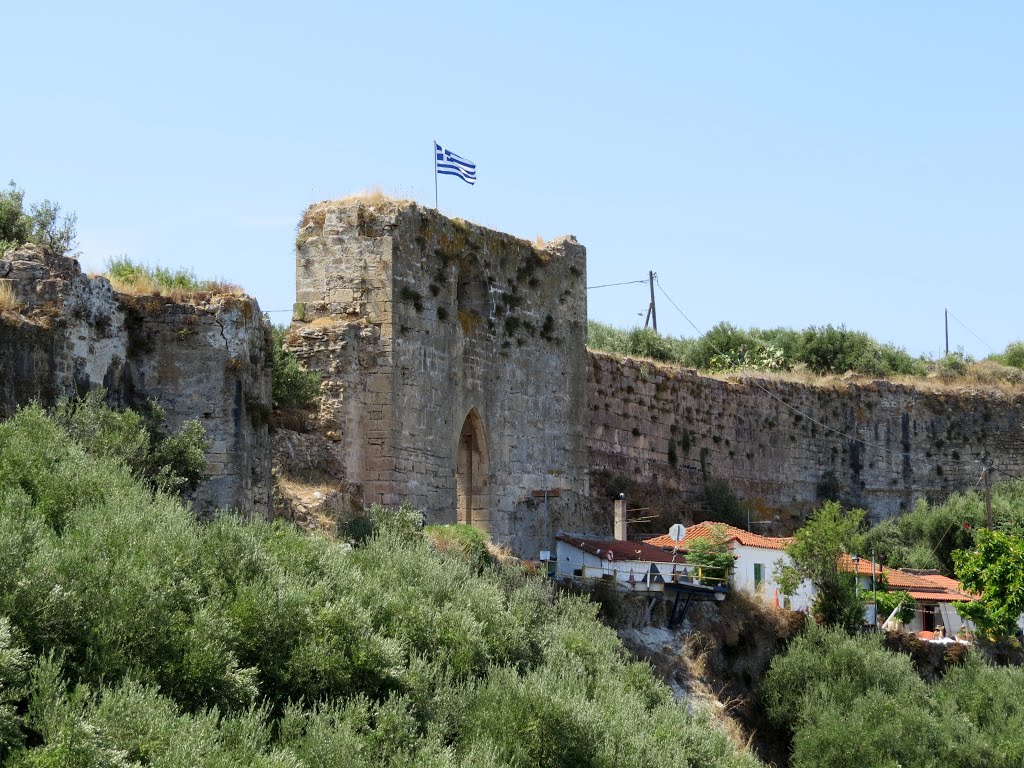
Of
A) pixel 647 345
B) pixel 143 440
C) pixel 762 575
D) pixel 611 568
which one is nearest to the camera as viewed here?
pixel 143 440

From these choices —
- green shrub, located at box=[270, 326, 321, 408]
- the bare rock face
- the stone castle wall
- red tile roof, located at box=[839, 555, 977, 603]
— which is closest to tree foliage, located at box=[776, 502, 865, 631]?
red tile roof, located at box=[839, 555, 977, 603]

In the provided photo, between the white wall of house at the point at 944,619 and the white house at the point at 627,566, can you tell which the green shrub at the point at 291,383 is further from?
the white wall of house at the point at 944,619

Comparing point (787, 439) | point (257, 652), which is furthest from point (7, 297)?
point (787, 439)

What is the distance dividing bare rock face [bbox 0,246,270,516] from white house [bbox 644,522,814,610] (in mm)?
10726

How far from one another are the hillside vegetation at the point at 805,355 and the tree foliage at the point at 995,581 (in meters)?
11.4

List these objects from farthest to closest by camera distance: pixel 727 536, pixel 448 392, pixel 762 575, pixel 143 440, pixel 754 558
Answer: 1. pixel 754 558
2. pixel 762 575
3. pixel 727 536
4. pixel 448 392
5. pixel 143 440

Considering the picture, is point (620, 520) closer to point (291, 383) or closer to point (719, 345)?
point (291, 383)

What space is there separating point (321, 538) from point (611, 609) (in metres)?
6.25

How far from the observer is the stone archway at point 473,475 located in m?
28.8

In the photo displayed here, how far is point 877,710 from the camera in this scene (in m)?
26.5

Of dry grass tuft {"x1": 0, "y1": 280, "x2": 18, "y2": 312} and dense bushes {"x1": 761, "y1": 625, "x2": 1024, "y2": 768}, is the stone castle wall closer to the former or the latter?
dense bushes {"x1": 761, "y1": 625, "x2": 1024, "y2": 768}

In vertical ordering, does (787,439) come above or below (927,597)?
above

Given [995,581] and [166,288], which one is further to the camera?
[995,581]

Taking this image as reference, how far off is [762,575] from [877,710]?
5.28 meters
